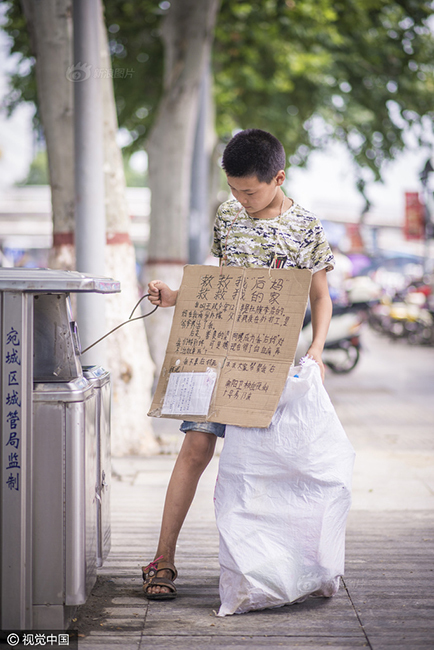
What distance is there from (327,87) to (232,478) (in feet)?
47.7

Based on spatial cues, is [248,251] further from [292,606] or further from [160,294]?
[292,606]

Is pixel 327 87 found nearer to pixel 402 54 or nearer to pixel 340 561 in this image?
pixel 402 54

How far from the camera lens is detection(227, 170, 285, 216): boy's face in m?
2.91

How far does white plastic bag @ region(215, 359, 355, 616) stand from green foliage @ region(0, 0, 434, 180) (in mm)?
9062

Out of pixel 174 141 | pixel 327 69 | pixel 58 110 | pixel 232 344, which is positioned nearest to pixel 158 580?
pixel 232 344

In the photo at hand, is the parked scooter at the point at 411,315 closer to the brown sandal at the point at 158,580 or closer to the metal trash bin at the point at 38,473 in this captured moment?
the brown sandal at the point at 158,580

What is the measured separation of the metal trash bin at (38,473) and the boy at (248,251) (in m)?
0.48

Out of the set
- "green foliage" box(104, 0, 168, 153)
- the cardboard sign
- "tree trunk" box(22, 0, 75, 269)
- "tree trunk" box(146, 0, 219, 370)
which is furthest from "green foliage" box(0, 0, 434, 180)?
the cardboard sign

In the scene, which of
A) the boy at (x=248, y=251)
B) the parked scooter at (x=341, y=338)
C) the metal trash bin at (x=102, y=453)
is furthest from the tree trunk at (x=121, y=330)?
the parked scooter at (x=341, y=338)

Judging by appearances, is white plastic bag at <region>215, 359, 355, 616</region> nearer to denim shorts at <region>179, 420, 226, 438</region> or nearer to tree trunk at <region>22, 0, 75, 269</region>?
denim shorts at <region>179, 420, 226, 438</region>

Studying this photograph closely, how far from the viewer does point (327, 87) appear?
16.1 meters

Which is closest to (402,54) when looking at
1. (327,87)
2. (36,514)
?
(327,87)

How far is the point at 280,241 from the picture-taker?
9.89 ft

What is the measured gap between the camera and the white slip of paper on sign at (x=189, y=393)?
9.65ft
